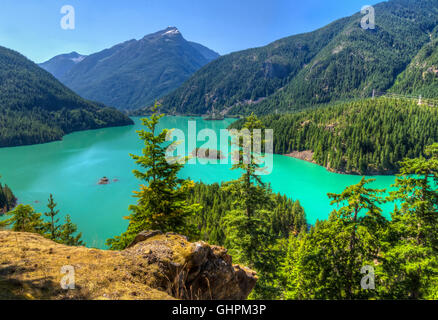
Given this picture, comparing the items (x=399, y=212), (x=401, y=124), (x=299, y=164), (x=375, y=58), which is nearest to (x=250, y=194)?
(x=399, y=212)

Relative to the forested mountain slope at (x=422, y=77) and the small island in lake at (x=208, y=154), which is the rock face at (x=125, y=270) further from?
the forested mountain slope at (x=422, y=77)

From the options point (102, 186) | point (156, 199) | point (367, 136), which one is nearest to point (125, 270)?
point (156, 199)

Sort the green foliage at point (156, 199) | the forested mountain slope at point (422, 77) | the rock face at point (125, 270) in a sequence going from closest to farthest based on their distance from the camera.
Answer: the rock face at point (125, 270)
the green foliage at point (156, 199)
the forested mountain slope at point (422, 77)

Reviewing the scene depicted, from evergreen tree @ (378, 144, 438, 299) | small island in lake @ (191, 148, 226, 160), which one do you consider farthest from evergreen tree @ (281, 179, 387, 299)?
small island in lake @ (191, 148, 226, 160)

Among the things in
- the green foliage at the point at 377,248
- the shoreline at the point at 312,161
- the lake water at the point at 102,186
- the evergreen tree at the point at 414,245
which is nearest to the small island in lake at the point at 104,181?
the lake water at the point at 102,186

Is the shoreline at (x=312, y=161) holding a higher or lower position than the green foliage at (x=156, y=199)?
lower

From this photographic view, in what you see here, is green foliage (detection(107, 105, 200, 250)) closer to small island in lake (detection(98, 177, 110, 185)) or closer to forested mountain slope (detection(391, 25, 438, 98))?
small island in lake (detection(98, 177, 110, 185))

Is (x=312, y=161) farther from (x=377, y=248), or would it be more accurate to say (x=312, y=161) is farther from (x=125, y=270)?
(x=125, y=270)
